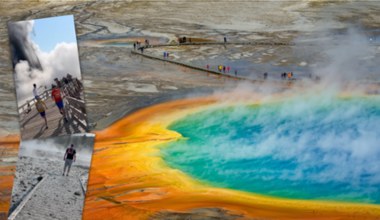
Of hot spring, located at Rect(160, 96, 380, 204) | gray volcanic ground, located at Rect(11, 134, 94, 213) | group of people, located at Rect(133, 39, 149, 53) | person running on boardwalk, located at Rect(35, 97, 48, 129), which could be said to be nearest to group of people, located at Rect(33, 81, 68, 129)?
person running on boardwalk, located at Rect(35, 97, 48, 129)

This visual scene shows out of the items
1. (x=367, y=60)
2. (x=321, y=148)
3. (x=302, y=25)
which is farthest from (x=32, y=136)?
(x=302, y=25)

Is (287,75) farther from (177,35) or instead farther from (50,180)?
(50,180)

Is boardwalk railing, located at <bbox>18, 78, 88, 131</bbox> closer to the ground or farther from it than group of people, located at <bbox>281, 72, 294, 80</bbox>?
farther from it

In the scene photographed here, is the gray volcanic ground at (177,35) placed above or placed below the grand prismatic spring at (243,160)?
above

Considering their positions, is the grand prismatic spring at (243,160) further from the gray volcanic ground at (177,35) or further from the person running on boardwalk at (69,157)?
the gray volcanic ground at (177,35)

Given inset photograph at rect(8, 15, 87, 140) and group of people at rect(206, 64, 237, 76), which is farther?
group of people at rect(206, 64, 237, 76)

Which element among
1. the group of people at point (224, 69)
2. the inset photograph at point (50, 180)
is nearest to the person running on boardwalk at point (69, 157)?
the inset photograph at point (50, 180)

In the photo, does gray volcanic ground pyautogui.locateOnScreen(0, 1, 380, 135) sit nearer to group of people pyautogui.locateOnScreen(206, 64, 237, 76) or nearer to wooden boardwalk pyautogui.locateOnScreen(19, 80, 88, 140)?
group of people pyautogui.locateOnScreen(206, 64, 237, 76)

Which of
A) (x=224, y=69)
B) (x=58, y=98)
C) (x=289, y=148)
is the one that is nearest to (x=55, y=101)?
(x=58, y=98)
